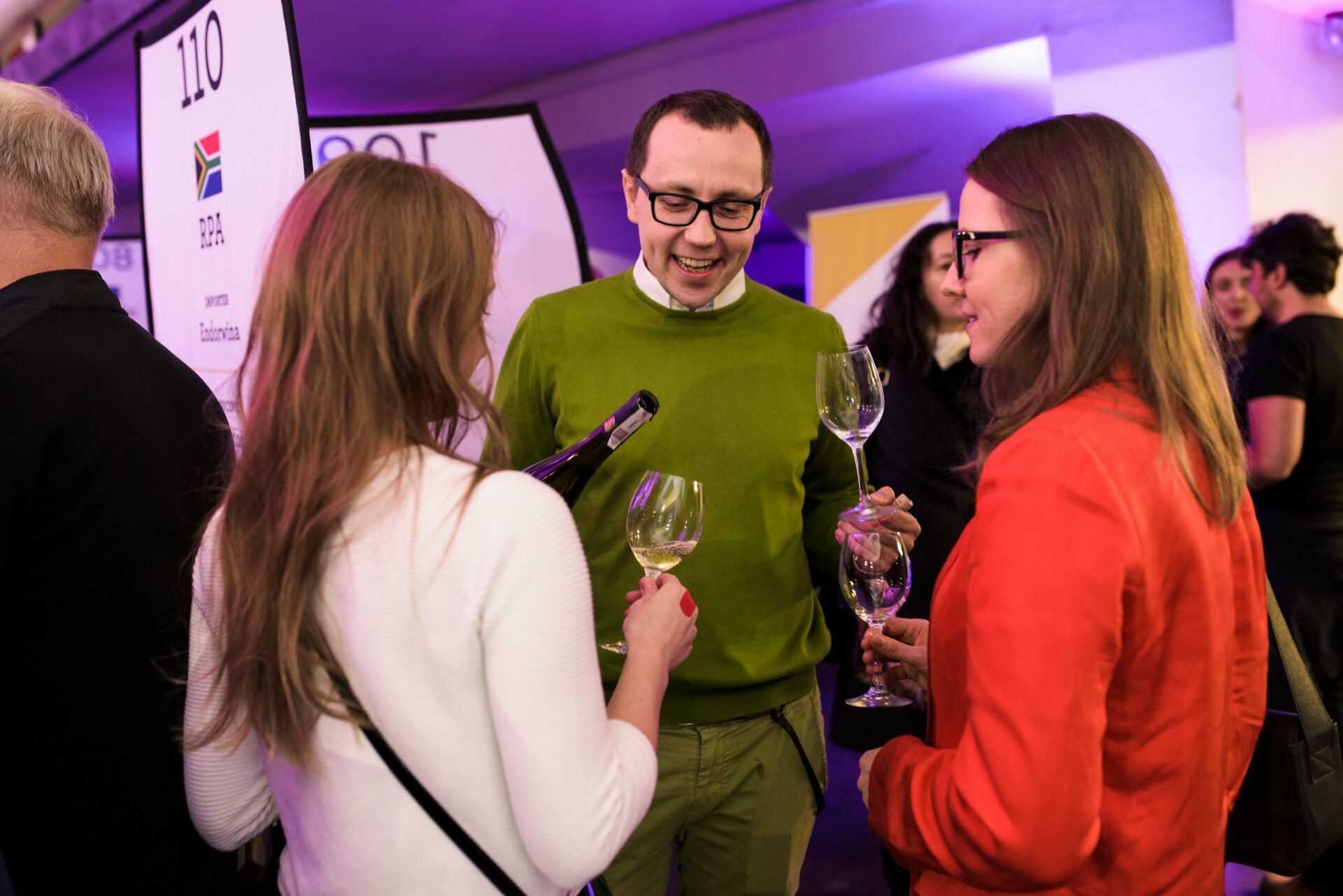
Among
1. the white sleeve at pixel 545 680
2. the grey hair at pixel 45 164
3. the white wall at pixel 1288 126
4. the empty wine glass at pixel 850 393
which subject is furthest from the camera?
the white wall at pixel 1288 126

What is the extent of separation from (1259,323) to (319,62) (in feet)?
18.2

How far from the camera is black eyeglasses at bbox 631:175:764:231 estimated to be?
1.81 meters

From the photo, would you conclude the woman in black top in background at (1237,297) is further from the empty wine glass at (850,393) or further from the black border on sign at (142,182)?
the black border on sign at (142,182)

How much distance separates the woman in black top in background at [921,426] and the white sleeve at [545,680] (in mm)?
1928

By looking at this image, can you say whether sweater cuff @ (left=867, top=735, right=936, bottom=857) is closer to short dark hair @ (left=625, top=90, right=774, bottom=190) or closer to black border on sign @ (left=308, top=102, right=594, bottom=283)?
short dark hair @ (left=625, top=90, right=774, bottom=190)

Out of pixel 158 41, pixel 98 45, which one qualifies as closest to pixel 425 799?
pixel 158 41

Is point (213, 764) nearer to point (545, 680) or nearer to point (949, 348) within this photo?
point (545, 680)

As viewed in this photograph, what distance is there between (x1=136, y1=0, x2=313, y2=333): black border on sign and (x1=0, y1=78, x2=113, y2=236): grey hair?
0.31 metres

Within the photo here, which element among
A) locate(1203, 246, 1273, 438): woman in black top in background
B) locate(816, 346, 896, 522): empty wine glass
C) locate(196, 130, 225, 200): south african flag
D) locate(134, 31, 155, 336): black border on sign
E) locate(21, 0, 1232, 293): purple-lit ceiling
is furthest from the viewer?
locate(21, 0, 1232, 293): purple-lit ceiling

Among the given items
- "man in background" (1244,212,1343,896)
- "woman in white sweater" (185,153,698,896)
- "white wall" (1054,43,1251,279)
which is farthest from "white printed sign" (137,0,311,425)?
"white wall" (1054,43,1251,279)

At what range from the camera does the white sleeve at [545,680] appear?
3.17ft

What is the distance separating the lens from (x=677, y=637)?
1240 millimetres

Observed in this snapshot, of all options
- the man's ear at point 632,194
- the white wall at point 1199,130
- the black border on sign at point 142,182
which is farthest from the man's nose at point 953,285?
the white wall at point 1199,130

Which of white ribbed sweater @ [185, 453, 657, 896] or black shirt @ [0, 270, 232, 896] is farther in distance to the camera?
black shirt @ [0, 270, 232, 896]
